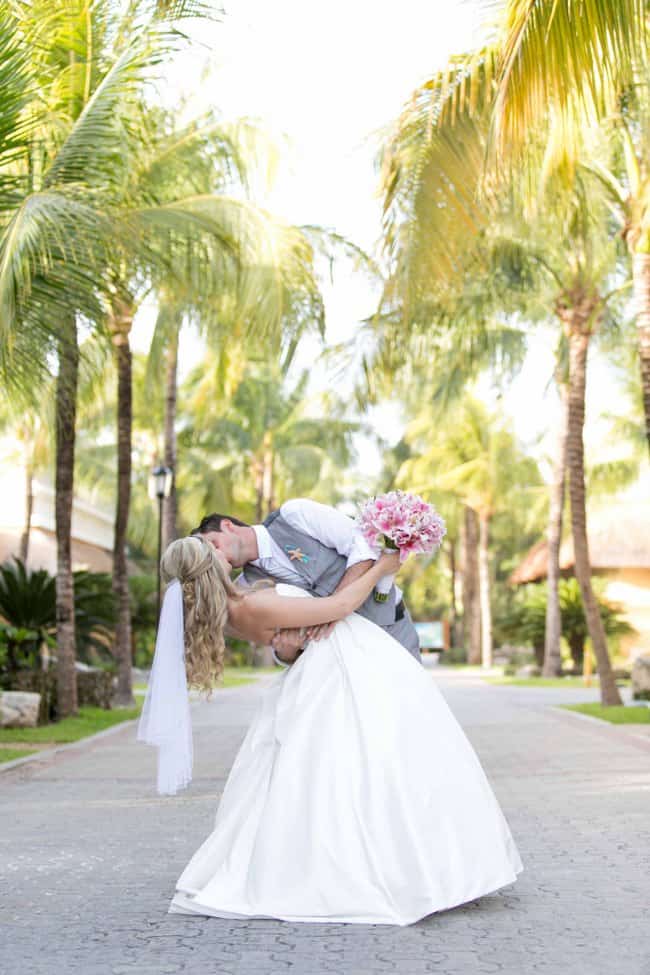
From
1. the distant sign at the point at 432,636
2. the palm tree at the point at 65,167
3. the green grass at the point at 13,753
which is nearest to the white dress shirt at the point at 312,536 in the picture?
the palm tree at the point at 65,167

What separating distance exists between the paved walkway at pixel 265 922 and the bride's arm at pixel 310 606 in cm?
124

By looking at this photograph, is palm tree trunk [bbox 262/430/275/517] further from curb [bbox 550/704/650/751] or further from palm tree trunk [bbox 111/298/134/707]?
curb [bbox 550/704/650/751]

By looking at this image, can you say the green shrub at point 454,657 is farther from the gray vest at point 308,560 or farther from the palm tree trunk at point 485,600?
the gray vest at point 308,560

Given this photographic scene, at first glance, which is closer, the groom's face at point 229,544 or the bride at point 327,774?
the bride at point 327,774

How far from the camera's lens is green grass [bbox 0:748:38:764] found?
12853 mm

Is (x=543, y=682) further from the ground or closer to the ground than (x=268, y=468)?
closer to the ground

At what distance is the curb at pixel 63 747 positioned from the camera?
40.5ft

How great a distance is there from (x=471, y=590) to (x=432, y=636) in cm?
748

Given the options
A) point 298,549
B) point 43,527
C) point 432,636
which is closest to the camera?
point 298,549

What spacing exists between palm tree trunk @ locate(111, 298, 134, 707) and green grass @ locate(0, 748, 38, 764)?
23.9 ft

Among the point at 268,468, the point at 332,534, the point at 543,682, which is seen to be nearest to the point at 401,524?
the point at 332,534

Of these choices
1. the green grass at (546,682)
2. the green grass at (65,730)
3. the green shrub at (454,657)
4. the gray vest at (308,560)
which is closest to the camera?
the gray vest at (308,560)

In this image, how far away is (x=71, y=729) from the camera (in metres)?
16.1

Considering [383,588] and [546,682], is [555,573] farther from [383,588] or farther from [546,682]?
[383,588]
